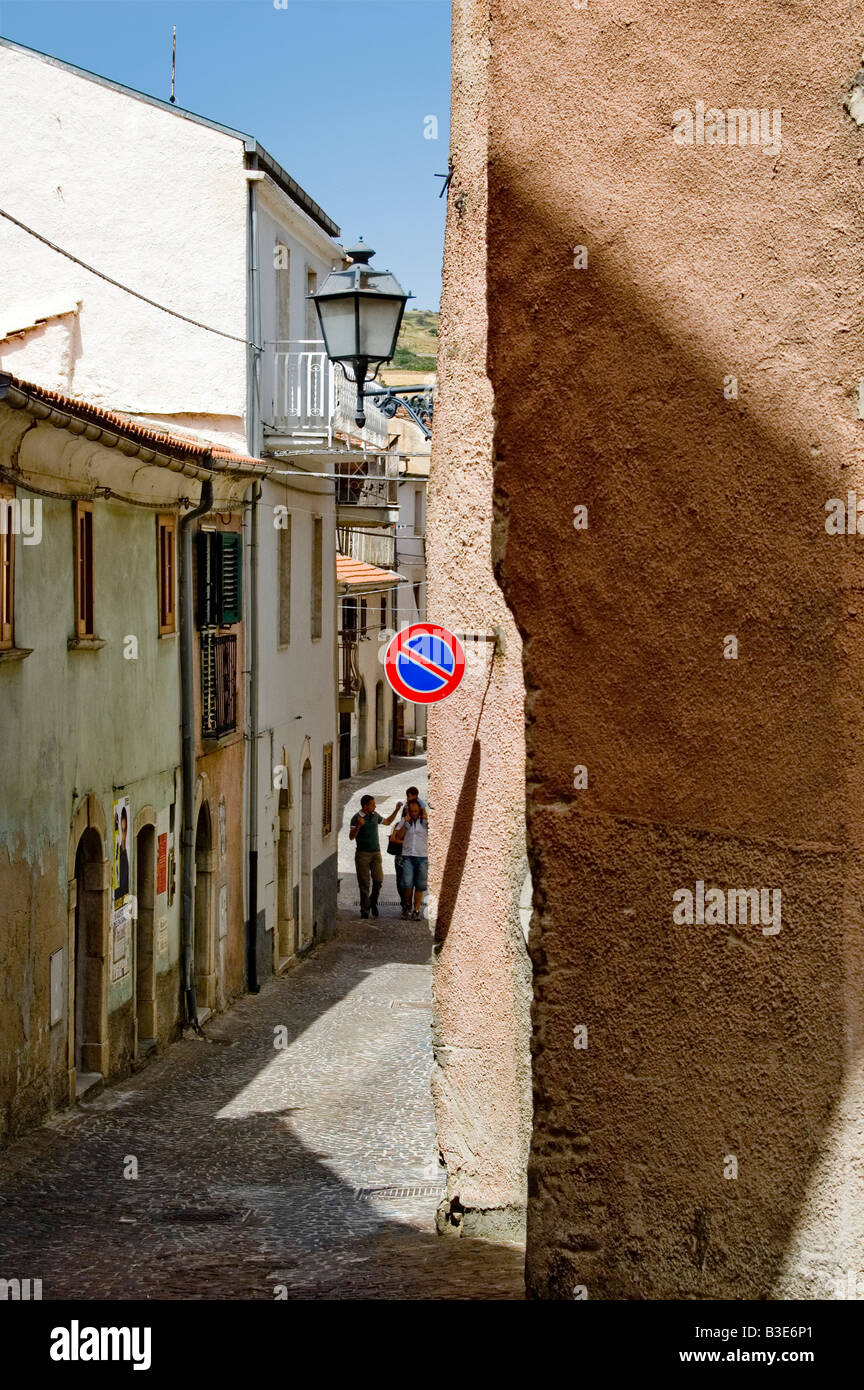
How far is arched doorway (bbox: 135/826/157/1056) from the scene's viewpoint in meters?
16.8

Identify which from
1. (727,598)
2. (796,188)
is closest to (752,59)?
(796,188)

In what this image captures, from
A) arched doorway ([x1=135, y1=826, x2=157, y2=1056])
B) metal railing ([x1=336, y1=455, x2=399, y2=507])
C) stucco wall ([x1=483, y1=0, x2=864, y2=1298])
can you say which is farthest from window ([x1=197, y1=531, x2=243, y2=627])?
stucco wall ([x1=483, y1=0, x2=864, y2=1298])

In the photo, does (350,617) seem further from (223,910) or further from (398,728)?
(223,910)

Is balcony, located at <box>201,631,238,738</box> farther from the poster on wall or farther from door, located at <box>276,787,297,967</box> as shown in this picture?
door, located at <box>276,787,297,967</box>

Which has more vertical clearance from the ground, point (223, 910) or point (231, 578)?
point (231, 578)

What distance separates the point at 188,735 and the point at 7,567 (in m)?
5.77

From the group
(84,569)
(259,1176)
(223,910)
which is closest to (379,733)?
(223,910)

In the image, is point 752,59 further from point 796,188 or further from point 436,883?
point 436,883

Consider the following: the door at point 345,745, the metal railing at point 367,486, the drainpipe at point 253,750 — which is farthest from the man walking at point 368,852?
the door at point 345,745

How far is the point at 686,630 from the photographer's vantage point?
381 cm

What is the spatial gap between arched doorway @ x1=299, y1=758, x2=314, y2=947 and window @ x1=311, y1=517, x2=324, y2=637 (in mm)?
2149

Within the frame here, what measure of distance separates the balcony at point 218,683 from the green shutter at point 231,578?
9.9 inches

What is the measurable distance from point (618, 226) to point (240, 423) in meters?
17.7

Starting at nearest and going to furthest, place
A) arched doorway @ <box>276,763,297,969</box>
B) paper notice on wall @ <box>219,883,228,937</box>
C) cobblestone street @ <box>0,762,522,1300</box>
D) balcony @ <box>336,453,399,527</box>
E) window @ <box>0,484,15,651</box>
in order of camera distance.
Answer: cobblestone street @ <box>0,762,522,1300</box> → window @ <box>0,484,15,651</box> → paper notice on wall @ <box>219,883,228,937</box> → arched doorway @ <box>276,763,297,969</box> → balcony @ <box>336,453,399,527</box>
